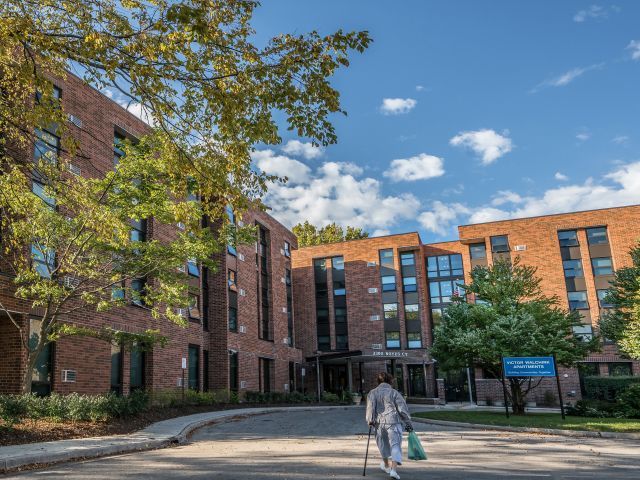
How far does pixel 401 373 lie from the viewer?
144ft

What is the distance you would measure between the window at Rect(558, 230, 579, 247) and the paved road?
3064 cm

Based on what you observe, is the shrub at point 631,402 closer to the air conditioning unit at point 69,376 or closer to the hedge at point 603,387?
the hedge at point 603,387

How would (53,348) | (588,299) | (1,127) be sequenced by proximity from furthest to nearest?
(588,299)
(53,348)
(1,127)

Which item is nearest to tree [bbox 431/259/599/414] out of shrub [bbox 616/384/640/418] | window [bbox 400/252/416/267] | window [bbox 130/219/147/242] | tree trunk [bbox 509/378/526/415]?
tree trunk [bbox 509/378/526/415]

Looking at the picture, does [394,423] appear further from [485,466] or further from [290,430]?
[290,430]

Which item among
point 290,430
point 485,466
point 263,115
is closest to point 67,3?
point 263,115

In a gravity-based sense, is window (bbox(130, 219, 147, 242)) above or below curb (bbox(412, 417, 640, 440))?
above

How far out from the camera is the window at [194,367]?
88.9 feet

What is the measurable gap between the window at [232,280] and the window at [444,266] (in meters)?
19.9

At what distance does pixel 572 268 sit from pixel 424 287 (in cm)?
1119

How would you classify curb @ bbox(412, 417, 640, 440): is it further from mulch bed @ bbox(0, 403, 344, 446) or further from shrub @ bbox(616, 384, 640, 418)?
mulch bed @ bbox(0, 403, 344, 446)

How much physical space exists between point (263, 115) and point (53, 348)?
13.3m

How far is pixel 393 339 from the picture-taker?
45062mm

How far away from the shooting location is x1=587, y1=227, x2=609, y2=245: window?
1652 inches
